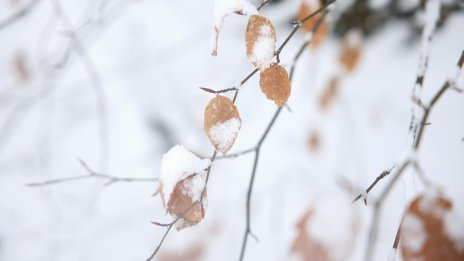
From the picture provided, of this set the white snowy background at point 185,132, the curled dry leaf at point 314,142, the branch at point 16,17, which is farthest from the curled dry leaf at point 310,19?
the curled dry leaf at point 314,142

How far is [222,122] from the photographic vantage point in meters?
0.41

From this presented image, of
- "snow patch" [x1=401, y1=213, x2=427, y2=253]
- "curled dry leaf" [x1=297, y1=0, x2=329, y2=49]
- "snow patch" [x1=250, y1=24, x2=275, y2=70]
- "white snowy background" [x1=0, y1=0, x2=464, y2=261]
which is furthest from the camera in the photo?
"white snowy background" [x1=0, y1=0, x2=464, y2=261]

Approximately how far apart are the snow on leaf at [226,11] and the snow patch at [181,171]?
15cm

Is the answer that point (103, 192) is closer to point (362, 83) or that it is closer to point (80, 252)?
point (80, 252)

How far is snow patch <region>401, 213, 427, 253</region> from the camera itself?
505 millimetres

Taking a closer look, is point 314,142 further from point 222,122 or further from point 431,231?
point 222,122

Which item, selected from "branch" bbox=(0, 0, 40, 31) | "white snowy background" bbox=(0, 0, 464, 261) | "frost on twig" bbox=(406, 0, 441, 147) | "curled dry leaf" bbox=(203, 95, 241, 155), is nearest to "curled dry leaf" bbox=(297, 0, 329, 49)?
"frost on twig" bbox=(406, 0, 441, 147)

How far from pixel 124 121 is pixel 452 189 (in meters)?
2.18

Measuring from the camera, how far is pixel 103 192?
2367 mm

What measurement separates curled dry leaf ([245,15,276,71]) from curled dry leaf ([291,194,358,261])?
0.44 meters

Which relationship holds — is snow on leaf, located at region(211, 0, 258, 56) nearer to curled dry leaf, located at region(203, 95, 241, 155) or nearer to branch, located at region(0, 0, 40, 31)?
curled dry leaf, located at region(203, 95, 241, 155)

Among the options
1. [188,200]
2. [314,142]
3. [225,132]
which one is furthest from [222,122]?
[314,142]

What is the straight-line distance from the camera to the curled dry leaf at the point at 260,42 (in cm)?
40

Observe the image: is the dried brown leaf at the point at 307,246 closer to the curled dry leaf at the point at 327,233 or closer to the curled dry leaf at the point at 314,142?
the curled dry leaf at the point at 327,233
